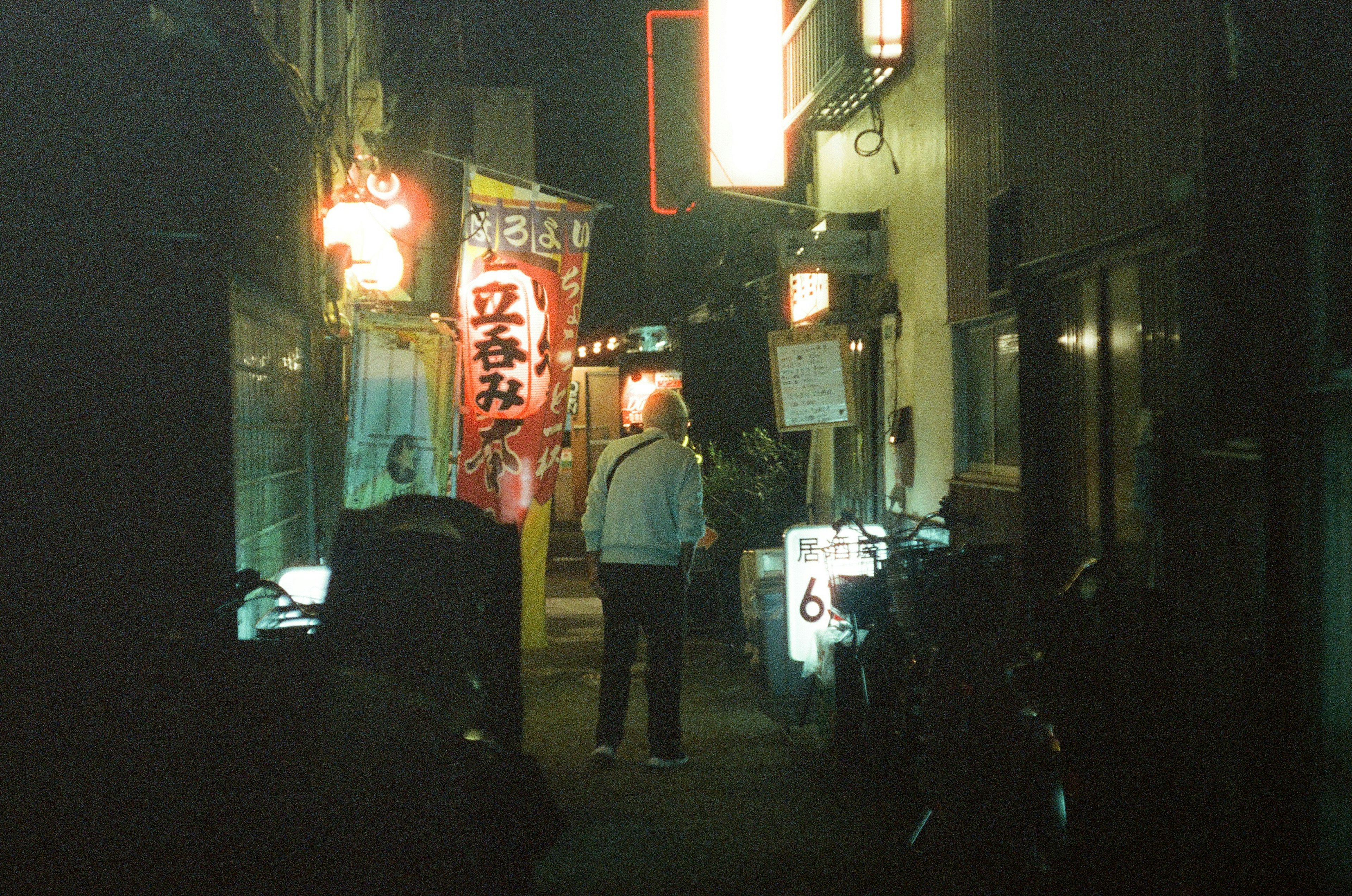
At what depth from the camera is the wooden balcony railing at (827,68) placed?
8.70 m

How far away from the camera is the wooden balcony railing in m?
8.70

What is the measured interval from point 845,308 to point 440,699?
7.21m

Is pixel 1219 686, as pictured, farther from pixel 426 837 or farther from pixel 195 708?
pixel 195 708

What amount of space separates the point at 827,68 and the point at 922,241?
1.84 meters

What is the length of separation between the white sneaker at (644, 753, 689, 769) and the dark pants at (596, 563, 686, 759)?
2 centimetres

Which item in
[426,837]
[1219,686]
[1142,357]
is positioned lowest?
[426,837]

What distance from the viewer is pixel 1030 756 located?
4.43 metres

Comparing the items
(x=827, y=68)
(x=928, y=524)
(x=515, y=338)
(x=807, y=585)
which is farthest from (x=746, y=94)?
(x=928, y=524)

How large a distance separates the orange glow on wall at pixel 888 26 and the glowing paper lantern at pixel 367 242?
4.53m

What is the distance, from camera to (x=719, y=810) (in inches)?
237

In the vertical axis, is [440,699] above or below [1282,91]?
below

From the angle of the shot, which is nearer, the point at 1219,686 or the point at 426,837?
the point at 426,837

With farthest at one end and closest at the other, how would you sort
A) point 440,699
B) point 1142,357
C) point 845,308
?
point 845,308 → point 1142,357 → point 440,699

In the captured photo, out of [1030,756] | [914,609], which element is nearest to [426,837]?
[1030,756]
